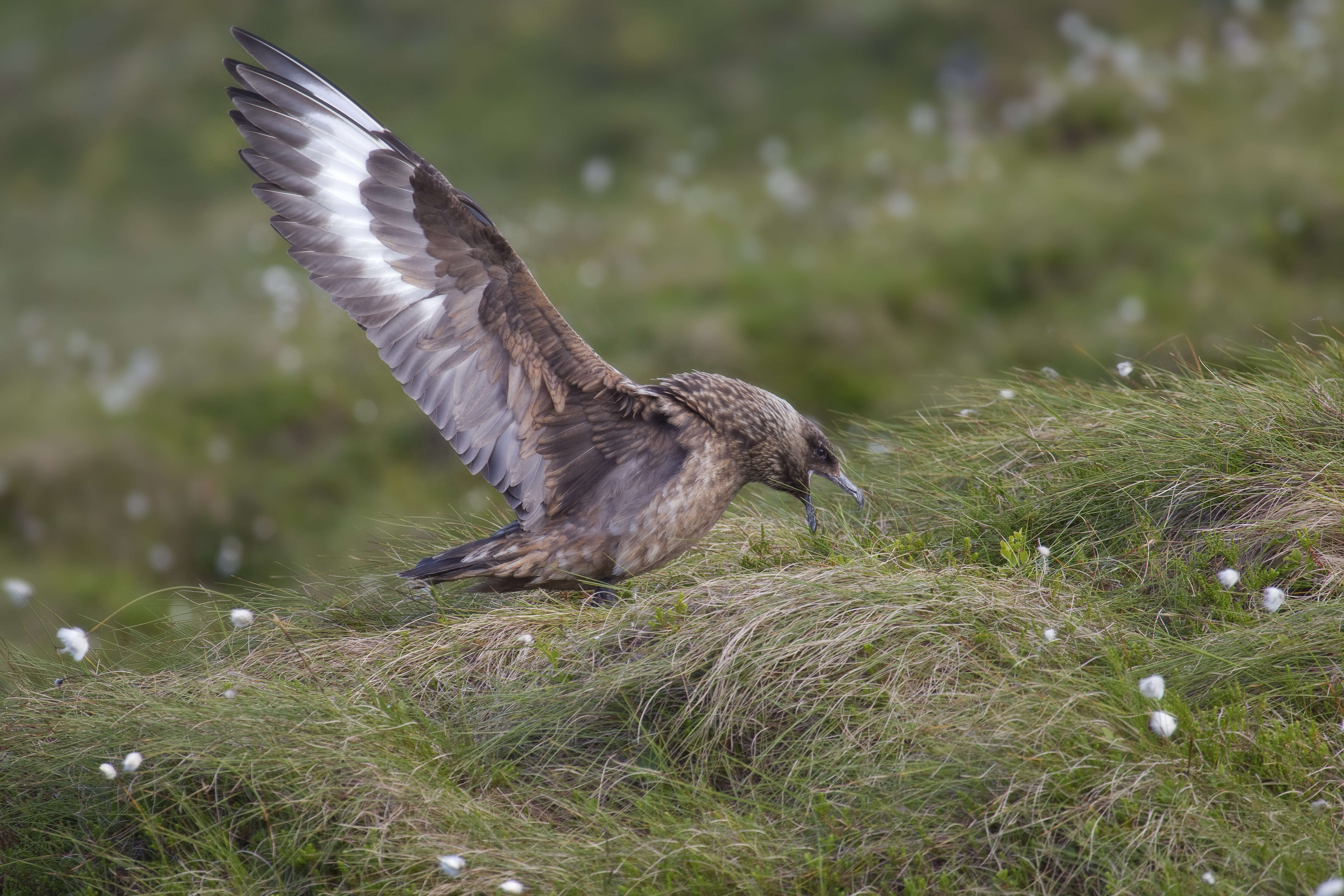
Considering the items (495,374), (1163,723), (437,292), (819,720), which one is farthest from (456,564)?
(1163,723)

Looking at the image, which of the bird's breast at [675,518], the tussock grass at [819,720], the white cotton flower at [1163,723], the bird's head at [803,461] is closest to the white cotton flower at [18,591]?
the tussock grass at [819,720]

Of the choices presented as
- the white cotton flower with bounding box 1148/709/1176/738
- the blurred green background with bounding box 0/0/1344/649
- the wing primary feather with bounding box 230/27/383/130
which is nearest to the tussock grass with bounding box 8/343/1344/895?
the white cotton flower with bounding box 1148/709/1176/738

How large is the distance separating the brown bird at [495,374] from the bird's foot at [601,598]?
0.02m

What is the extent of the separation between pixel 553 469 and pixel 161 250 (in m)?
10.1

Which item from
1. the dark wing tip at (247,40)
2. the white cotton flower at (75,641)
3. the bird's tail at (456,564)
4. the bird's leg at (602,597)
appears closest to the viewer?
the white cotton flower at (75,641)

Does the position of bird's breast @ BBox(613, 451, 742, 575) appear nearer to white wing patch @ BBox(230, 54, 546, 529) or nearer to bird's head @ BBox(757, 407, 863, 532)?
bird's head @ BBox(757, 407, 863, 532)

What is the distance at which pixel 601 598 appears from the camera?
444 centimetres

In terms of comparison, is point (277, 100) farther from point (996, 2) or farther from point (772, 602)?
point (996, 2)

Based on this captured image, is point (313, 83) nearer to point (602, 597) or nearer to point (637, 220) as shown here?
point (602, 597)

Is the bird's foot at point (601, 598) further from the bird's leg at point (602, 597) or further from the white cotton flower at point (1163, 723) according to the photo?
the white cotton flower at point (1163, 723)

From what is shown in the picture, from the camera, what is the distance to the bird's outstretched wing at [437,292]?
14.3 ft

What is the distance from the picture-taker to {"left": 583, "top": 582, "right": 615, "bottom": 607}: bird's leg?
429cm

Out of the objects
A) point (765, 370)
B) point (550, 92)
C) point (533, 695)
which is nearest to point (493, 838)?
point (533, 695)

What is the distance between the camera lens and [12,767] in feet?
11.5
